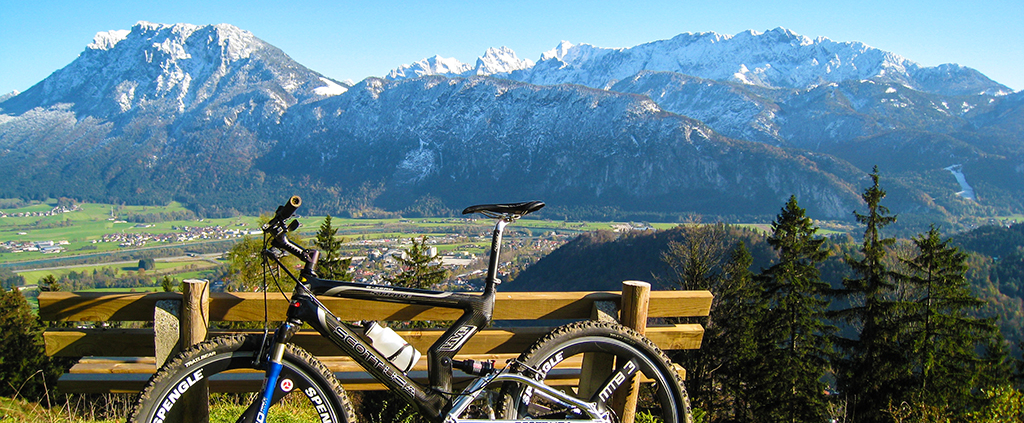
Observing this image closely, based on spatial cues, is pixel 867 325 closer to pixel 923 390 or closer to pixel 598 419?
pixel 923 390

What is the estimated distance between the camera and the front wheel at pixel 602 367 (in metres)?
3.48

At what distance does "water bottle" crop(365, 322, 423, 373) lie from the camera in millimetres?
3410

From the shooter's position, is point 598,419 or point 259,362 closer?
point 259,362

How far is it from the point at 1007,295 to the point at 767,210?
124 meters

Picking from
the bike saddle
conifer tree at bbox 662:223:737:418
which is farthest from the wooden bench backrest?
conifer tree at bbox 662:223:737:418

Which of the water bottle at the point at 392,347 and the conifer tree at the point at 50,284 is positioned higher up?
the water bottle at the point at 392,347

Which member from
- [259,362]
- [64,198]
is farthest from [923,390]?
[64,198]

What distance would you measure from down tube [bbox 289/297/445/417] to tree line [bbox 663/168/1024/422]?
17.7 meters

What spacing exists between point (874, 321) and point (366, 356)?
2437cm

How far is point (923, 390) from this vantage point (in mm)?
20734

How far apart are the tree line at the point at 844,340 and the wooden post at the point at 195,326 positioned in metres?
18.1

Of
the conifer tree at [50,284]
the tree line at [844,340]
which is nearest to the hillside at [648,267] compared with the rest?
the tree line at [844,340]

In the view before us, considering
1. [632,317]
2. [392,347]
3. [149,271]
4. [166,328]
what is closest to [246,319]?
[166,328]

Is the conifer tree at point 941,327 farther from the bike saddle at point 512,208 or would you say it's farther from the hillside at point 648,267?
the hillside at point 648,267
